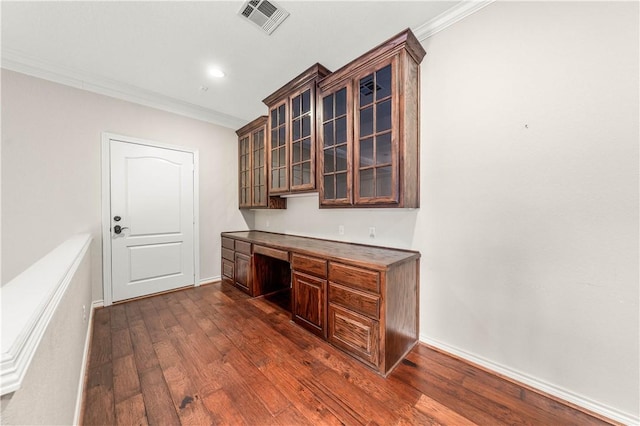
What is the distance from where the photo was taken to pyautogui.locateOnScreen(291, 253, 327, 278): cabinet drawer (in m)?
2.21

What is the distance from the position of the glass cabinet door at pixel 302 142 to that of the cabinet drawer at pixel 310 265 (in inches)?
32.1

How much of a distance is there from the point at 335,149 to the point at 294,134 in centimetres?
76

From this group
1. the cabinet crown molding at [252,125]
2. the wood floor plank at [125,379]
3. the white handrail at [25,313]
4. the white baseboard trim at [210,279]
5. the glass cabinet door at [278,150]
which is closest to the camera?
the white handrail at [25,313]

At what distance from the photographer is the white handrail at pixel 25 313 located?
531mm

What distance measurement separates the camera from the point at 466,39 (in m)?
1.94

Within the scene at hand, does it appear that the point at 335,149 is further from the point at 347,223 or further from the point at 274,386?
the point at 274,386

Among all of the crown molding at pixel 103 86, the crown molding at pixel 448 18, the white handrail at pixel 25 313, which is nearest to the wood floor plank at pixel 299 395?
the white handrail at pixel 25 313

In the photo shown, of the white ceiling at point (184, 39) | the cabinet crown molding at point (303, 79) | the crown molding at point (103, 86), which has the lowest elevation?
the cabinet crown molding at point (303, 79)

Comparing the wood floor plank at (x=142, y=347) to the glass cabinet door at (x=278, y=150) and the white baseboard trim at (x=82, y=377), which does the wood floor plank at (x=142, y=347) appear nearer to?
Answer: the white baseboard trim at (x=82, y=377)

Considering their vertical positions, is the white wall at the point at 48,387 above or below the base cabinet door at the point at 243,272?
above

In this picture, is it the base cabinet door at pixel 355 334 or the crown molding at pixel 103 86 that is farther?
the crown molding at pixel 103 86

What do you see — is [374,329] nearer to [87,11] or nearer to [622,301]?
[622,301]

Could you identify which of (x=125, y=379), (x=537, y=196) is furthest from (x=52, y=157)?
(x=537, y=196)

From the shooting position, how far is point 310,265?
7.66ft
